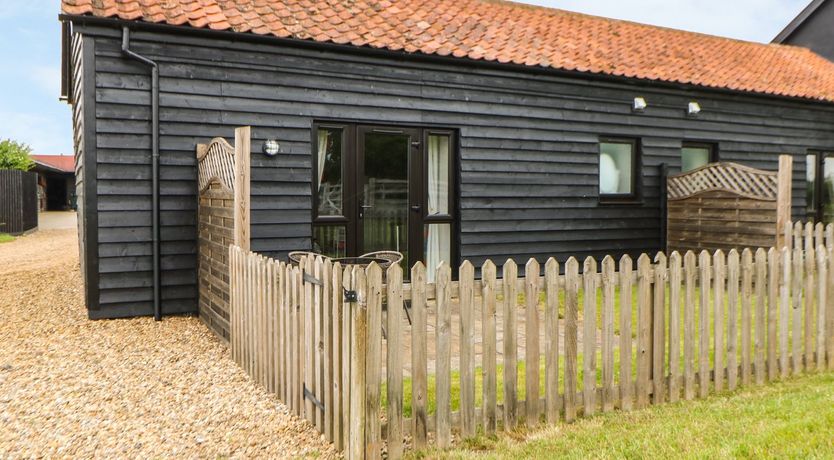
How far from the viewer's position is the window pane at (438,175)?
8.34 m

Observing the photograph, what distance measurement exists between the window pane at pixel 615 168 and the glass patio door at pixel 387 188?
3.55 metres

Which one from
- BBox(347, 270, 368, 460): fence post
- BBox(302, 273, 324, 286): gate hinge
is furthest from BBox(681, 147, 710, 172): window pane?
BBox(347, 270, 368, 460): fence post

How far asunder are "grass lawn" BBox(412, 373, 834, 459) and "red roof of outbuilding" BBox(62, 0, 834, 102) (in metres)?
5.61

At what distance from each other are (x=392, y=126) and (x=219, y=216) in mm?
3114

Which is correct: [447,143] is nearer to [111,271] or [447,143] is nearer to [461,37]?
[461,37]

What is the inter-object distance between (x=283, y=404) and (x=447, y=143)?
525 cm

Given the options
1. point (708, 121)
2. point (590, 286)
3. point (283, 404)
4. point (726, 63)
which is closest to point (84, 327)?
point (283, 404)

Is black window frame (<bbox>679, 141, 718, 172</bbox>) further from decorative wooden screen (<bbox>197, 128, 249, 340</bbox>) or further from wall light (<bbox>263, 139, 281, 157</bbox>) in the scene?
decorative wooden screen (<bbox>197, 128, 249, 340</bbox>)

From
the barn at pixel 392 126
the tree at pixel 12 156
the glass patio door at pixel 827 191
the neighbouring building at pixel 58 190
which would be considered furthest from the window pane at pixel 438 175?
the neighbouring building at pixel 58 190

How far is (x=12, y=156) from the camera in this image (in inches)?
1045

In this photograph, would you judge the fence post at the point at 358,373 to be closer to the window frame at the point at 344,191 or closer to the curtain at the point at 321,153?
the window frame at the point at 344,191

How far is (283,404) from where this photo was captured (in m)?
4.00

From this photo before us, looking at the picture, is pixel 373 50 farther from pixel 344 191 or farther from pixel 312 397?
pixel 312 397

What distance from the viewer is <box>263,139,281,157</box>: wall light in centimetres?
717
